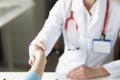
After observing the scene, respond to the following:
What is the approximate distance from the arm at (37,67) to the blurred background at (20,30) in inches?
54.2

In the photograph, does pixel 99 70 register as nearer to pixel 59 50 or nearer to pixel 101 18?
pixel 101 18

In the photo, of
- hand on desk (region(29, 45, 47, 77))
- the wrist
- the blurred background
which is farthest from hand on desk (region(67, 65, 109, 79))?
the blurred background

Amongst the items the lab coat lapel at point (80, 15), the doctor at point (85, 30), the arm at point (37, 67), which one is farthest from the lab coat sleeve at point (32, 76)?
the lab coat lapel at point (80, 15)

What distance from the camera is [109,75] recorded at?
1.40m

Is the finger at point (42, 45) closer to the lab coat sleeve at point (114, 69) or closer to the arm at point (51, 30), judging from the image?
the arm at point (51, 30)

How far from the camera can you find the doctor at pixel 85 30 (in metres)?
1.54

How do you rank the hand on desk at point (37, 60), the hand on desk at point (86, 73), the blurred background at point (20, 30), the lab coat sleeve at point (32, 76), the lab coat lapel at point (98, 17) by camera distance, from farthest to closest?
the blurred background at point (20, 30) → the lab coat lapel at point (98, 17) → the hand on desk at point (86, 73) → the hand on desk at point (37, 60) → the lab coat sleeve at point (32, 76)

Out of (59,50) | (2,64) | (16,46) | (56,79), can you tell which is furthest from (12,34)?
(56,79)

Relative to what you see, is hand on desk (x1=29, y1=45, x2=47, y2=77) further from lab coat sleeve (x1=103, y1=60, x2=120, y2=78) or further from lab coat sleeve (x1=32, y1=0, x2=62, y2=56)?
lab coat sleeve (x1=103, y1=60, x2=120, y2=78)

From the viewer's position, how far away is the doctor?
5.05ft

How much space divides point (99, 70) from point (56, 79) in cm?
25

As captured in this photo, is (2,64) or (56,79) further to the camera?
(2,64)

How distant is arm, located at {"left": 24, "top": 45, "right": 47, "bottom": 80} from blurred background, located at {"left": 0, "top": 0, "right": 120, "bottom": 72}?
4.52ft

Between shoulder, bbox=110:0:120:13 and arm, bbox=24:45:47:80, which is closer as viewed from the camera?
arm, bbox=24:45:47:80
